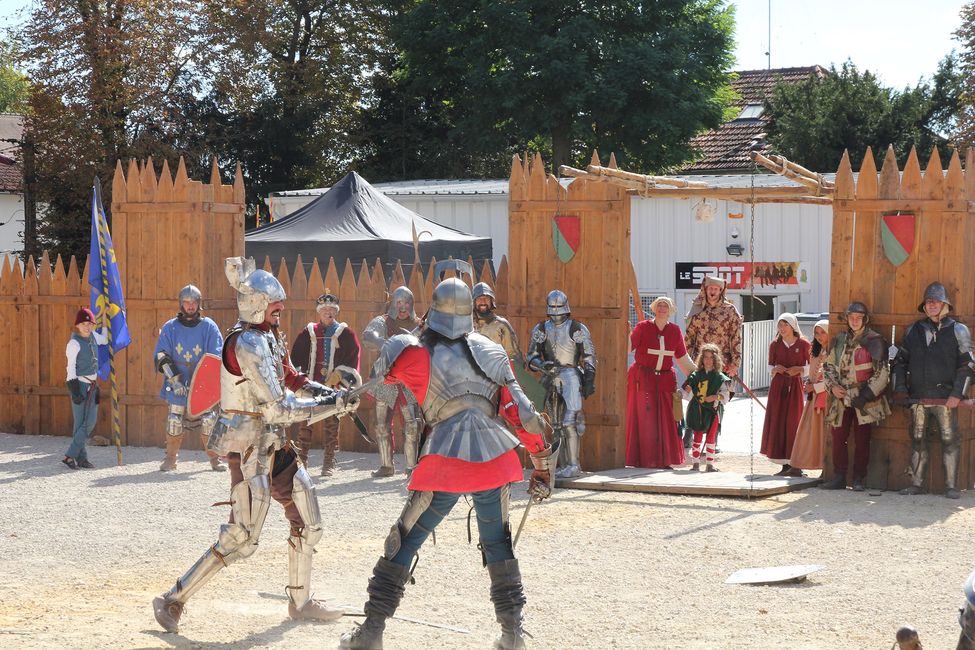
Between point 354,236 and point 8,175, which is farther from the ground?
point 8,175

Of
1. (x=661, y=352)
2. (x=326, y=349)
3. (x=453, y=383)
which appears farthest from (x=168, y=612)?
(x=661, y=352)

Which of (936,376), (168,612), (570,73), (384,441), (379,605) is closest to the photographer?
(379,605)

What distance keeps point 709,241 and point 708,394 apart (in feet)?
31.1

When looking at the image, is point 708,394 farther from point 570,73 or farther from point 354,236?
point 570,73

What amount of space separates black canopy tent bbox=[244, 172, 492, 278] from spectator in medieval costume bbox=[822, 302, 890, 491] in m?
5.30

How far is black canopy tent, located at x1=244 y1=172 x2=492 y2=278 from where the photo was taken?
1481cm

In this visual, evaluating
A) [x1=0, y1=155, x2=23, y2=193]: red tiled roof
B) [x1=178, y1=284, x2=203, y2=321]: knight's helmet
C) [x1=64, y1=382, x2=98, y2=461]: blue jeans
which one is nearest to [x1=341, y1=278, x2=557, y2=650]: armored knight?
[x1=178, y1=284, x2=203, y2=321]: knight's helmet

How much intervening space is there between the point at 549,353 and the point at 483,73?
63.4 feet

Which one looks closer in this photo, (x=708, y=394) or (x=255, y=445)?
(x=255, y=445)

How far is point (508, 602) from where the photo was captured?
5.60 metres

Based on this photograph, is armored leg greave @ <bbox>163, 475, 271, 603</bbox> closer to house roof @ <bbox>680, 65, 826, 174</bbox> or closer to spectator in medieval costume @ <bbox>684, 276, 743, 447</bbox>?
spectator in medieval costume @ <bbox>684, 276, 743, 447</bbox>

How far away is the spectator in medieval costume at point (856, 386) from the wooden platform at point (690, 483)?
18.2 inches

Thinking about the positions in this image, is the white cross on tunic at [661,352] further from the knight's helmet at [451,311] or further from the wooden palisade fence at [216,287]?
the knight's helmet at [451,311]

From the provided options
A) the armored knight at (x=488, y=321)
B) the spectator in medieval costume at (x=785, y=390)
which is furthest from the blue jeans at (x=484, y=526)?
the spectator in medieval costume at (x=785, y=390)
